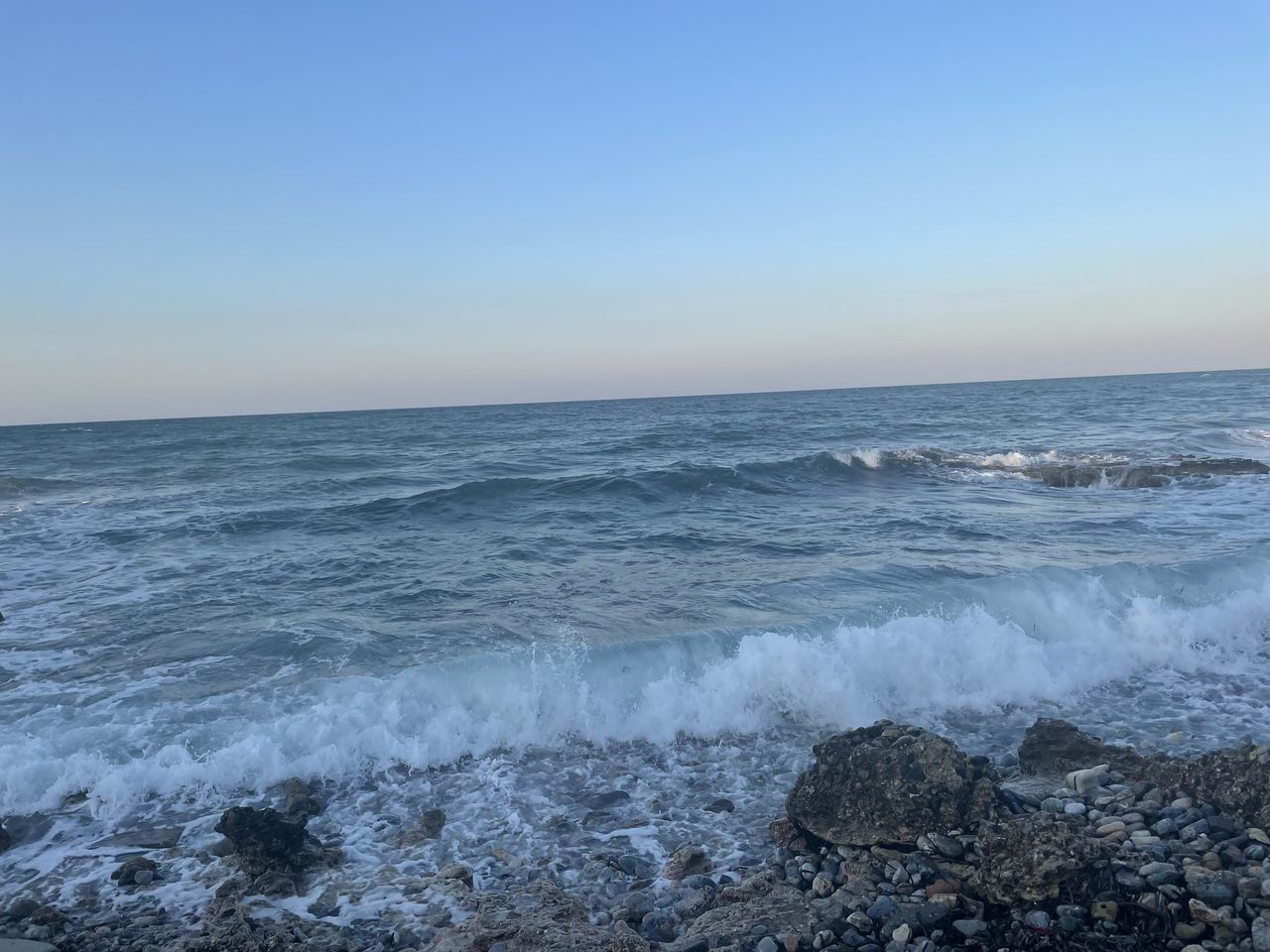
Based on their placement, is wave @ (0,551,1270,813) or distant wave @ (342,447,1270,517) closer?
wave @ (0,551,1270,813)

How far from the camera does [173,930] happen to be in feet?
15.3

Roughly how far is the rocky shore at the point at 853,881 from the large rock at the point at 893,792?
0.04 ft

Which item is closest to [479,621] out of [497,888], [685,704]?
[685,704]

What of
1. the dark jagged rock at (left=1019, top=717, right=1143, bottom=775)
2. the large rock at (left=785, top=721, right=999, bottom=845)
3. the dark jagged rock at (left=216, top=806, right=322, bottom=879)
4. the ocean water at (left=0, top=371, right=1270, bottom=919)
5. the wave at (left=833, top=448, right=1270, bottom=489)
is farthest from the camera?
the wave at (left=833, top=448, right=1270, bottom=489)

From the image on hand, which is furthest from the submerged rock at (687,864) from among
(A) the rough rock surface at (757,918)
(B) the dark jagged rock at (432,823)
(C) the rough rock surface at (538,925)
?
(B) the dark jagged rock at (432,823)

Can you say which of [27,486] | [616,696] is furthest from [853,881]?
[27,486]

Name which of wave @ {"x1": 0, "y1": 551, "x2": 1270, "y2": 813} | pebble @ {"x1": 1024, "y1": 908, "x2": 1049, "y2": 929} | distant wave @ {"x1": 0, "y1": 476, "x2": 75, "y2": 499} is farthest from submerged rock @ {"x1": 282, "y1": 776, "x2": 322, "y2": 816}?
distant wave @ {"x1": 0, "y1": 476, "x2": 75, "y2": 499}

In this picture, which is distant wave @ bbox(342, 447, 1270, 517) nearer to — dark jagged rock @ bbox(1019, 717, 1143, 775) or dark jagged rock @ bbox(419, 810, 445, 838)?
dark jagged rock @ bbox(419, 810, 445, 838)

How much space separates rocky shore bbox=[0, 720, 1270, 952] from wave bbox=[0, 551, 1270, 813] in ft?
3.29

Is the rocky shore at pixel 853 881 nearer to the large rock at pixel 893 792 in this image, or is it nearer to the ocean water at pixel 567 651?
the large rock at pixel 893 792

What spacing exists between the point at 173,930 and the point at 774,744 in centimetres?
488

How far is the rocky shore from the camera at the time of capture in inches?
165

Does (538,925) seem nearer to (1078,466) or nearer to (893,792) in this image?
(893,792)

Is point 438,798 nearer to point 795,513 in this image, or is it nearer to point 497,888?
point 497,888
